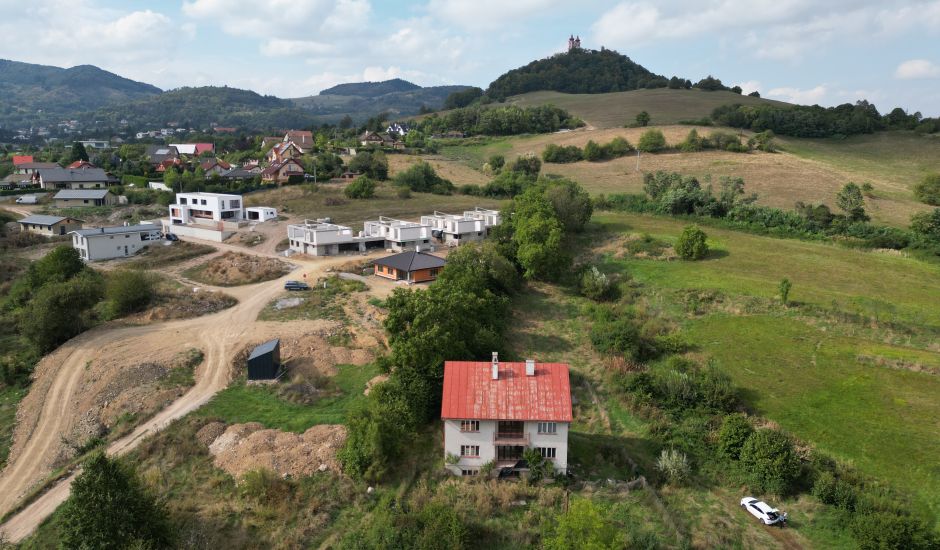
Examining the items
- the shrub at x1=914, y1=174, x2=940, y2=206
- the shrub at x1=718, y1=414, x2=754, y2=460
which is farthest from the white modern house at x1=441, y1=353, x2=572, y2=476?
the shrub at x1=914, y1=174, x2=940, y2=206

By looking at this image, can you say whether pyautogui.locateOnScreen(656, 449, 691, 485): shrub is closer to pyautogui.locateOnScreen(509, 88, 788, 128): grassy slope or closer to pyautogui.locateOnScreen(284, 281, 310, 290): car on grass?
pyautogui.locateOnScreen(284, 281, 310, 290): car on grass

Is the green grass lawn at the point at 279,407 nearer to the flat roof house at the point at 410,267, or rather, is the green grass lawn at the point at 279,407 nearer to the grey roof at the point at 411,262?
the flat roof house at the point at 410,267

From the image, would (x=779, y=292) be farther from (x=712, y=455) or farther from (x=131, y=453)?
(x=131, y=453)

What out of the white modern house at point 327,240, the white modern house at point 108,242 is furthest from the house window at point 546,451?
the white modern house at point 108,242

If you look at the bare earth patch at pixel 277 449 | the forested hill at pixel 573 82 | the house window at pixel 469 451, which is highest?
the forested hill at pixel 573 82

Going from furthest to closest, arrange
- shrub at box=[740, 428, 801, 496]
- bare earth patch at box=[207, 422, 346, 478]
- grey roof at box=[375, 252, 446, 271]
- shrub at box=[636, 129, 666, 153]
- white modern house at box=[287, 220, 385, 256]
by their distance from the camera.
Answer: shrub at box=[636, 129, 666, 153] < white modern house at box=[287, 220, 385, 256] < grey roof at box=[375, 252, 446, 271] < bare earth patch at box=[207, 422, 346, 478] < shrub at box=[740, 428, 801, 496]

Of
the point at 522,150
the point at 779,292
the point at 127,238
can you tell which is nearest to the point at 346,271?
the point at 127,238

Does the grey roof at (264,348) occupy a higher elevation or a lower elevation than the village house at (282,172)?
lower
